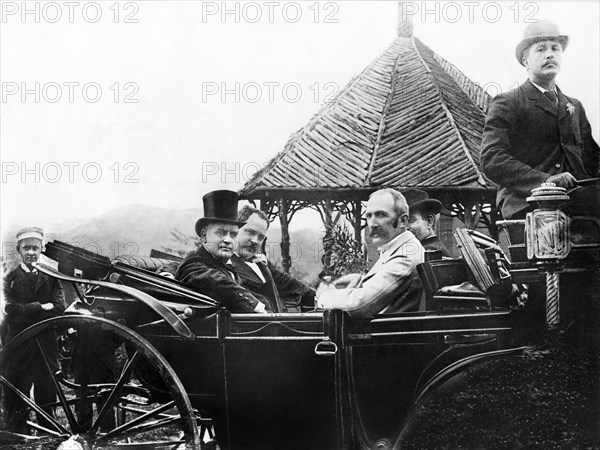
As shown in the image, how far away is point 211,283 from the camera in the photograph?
4.07 meters

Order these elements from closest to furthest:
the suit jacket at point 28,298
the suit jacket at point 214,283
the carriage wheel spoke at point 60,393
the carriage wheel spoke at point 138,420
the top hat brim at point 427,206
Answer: the carriage wheel spoke at point 138,420 → the carriage wheel spoke at point 60,393 → the suit jacket at point 214,283 → the top hat brim at point 427,206 → the suit jacket at point 28,298

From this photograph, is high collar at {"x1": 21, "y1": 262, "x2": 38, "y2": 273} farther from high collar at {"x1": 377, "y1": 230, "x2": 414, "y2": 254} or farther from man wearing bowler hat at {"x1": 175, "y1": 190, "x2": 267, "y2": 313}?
high collar at {"x1": 377, "y1": 230, "x2": 414, "y2": 254}

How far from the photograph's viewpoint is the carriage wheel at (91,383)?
377 cm

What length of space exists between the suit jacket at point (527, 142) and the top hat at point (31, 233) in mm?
3098

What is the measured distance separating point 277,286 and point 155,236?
0.90 meters

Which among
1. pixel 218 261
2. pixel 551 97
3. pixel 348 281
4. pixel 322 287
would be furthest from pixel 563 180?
pixel 218 261

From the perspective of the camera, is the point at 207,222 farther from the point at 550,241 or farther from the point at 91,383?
the point at 550,241

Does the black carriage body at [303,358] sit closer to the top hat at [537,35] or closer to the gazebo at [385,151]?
the gazebo at [385,151]

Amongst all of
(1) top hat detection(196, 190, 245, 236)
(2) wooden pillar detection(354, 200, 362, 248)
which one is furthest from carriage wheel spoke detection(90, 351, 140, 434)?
(2) wooden pillar detection(354, 200, 362, 248)

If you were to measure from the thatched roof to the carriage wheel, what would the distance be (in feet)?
4.30

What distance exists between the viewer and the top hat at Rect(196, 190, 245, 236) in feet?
14.0

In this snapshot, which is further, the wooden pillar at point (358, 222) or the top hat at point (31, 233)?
the top hat at point (31, 233)

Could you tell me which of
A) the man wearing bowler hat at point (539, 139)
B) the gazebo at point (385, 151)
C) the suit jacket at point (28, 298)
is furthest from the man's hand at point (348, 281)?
the suit jacket at point (28, 298)

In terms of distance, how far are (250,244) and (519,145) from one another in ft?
6.33
